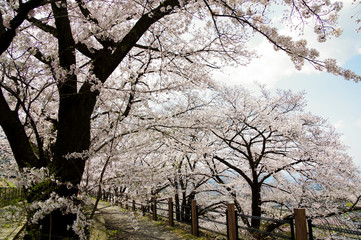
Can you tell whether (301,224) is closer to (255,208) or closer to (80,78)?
(255,208)

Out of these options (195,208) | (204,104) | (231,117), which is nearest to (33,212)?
(195,208)

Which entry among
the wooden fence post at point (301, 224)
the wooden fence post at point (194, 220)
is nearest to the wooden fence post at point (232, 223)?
the wooden fence post at point (194, 220)

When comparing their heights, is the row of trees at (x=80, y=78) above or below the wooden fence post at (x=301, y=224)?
above

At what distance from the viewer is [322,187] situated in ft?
33.0

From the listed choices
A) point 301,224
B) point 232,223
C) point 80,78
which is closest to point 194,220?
point 232,223

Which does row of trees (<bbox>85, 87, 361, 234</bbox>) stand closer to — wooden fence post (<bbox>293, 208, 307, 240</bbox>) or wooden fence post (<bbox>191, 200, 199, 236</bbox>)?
wooden fence post (<bbox>191, 200, 199, 236</bbox>)

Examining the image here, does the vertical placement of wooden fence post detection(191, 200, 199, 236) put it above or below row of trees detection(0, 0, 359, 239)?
below

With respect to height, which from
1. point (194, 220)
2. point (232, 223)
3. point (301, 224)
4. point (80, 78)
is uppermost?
point (80, 78)

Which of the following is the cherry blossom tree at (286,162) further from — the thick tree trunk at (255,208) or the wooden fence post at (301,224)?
the wooden fence post at (301,224)

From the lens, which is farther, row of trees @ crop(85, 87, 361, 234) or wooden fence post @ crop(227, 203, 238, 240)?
row of trees @ crop(85, 87, 361, 234)

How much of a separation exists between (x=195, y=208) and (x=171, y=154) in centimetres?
449

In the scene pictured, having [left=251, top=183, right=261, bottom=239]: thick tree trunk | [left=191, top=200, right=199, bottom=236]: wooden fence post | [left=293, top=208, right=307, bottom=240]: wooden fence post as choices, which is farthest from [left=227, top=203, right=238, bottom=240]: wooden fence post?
[left=251, top=183, right=261, bottom=239]: thick tree trunk

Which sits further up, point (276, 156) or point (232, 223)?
point (276, 156)

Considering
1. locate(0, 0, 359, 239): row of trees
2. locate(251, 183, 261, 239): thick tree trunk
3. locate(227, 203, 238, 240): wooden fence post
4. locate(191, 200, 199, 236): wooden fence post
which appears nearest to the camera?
locate(0, 0, 359, 239): row of trees
